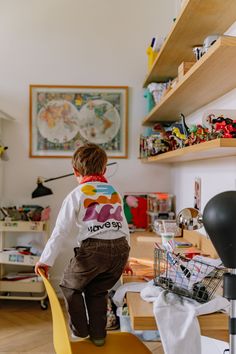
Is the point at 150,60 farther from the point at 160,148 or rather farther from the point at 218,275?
the point at 218,275

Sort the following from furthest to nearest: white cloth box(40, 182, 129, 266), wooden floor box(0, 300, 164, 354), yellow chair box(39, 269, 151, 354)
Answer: wooden floor box(0, 300, 164, 354) → white cloth box(40, 182, 129, 266) → yellow chair box(39, 269, 151, 354)

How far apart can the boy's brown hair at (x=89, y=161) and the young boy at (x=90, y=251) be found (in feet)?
0.40

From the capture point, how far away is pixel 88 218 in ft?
6.10

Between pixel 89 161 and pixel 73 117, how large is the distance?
174cm

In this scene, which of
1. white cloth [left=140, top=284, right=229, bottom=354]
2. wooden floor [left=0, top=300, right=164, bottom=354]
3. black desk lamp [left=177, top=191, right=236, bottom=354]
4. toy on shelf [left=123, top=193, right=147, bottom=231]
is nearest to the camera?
black desk lamp [left=177, top=191, right=236, bottom=354]

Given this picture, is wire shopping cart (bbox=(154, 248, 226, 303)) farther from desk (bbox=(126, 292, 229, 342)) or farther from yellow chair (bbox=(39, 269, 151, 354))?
yellow chair (bbox=(39, 269, 151, 354))

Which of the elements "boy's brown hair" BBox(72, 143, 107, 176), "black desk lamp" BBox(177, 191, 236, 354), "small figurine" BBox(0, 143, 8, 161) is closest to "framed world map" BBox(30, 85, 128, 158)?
"small figurine" BBox(0, 143, 8, 161)

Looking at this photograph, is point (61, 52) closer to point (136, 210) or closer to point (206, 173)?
point (136, 210)

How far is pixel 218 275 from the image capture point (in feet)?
4.77

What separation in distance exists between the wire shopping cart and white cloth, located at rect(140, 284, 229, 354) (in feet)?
0.13

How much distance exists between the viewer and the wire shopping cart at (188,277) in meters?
1.38

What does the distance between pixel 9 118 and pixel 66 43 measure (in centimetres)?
80

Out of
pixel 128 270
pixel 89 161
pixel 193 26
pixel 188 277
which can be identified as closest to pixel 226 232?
pixel 188 277

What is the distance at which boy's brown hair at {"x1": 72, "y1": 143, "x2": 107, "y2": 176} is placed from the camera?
6.59 ft
